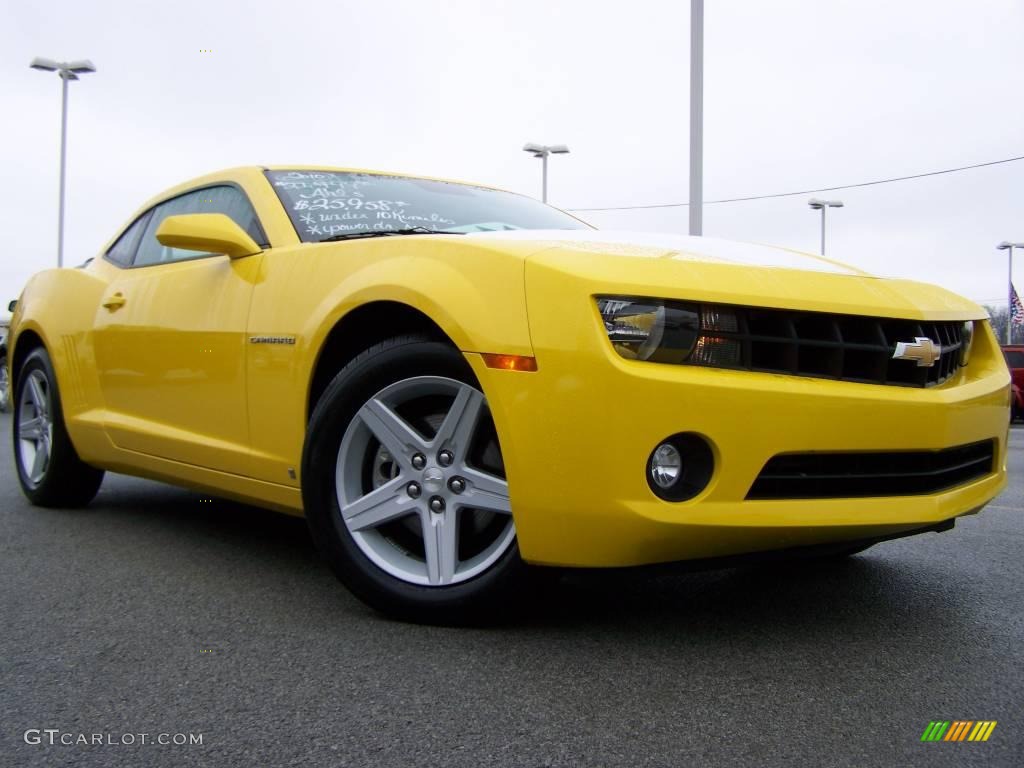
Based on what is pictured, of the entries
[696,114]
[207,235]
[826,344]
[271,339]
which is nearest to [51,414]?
[207,235]

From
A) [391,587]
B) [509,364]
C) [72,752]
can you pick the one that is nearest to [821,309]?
[509,364]

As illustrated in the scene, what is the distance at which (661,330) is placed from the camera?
7.82ft

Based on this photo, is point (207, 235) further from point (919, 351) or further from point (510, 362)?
point (919, 351)

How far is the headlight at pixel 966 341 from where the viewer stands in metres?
2.99

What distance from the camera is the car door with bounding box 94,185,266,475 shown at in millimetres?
3453

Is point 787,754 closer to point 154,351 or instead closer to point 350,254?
point 350,254

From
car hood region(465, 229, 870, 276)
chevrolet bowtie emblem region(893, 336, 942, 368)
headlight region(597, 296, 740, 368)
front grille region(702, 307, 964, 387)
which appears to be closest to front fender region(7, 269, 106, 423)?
car hood region(465, 229, 870, 276)

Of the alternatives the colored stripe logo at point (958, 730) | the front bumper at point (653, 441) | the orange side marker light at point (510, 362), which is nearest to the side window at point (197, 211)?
the orange side marker light at point (510, 362)

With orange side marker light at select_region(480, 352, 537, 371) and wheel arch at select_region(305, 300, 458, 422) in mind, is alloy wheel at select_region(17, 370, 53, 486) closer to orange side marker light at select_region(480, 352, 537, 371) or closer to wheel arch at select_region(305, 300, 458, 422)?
wheel arch at select_region(305, 300, 458, 422)

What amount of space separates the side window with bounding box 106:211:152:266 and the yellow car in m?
1.28

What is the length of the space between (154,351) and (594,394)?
220 cm

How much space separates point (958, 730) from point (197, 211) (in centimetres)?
345

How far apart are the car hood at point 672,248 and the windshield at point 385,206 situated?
0.71 meters

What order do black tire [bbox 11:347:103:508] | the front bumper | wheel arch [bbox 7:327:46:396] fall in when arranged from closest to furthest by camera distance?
the front bumper → black tire [bbox 11:347:103:508] → wheel arch [bbox 7:327:46:396]
